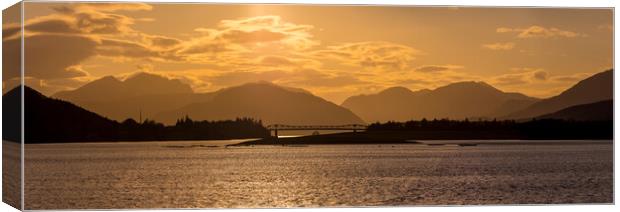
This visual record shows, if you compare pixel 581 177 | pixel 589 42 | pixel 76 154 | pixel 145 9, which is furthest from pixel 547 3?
pixel 76 154

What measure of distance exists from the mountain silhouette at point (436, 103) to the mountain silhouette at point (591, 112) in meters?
0.57

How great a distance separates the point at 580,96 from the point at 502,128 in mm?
1039

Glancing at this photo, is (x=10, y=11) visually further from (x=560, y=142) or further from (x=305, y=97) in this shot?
(x=560, y=142)

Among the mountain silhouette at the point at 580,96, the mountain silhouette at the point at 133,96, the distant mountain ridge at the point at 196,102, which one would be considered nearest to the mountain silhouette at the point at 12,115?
the mountain silhouette at the point at 133,96

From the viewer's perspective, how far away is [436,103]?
649 inches

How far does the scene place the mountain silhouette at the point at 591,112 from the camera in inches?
670

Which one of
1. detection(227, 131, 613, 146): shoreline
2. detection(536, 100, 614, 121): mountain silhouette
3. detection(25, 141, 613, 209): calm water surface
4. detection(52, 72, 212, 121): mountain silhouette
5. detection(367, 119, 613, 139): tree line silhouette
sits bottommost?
detection(25, 141, 613, 209): calm water surface

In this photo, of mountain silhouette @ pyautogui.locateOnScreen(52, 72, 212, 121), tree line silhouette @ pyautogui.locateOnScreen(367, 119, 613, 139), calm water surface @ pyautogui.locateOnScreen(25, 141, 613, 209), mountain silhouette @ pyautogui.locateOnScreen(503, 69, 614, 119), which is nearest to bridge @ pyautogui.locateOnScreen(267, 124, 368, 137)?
calm water surface @ pyautogui.locateOnScreen(25, 141, 613, 209)

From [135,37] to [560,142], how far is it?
5.29 metres

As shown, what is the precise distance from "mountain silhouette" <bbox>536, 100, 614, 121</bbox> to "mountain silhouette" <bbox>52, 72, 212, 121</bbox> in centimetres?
441

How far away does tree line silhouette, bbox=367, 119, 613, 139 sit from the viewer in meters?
16.7

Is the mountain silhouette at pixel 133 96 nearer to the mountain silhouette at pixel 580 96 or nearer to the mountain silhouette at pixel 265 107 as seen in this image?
the mountain silhouette at pixel 265 107

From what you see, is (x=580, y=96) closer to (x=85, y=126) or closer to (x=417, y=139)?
(x=417, y=139)

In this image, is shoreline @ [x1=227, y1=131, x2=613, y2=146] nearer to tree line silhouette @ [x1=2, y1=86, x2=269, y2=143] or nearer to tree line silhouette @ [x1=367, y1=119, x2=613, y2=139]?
tree line silhouette @ [x1=367, y1=119, x2=613, y2=139]
